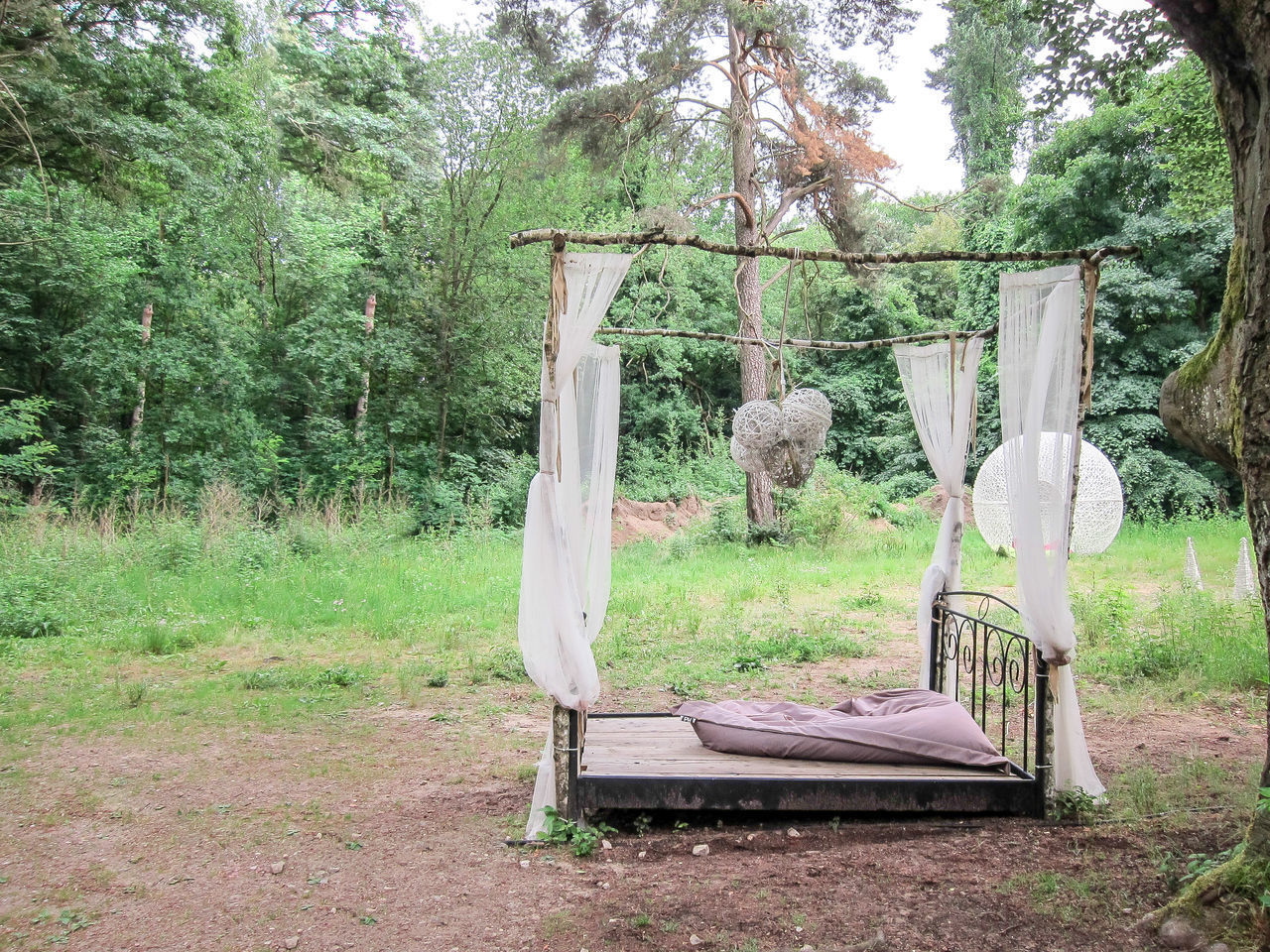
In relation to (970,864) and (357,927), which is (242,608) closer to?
(357,927)

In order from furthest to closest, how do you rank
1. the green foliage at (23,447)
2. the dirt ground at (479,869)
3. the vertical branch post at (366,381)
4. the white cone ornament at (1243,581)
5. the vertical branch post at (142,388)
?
the vertical branch post at (366,381) → the vertical branch post at (142,388) → the green foliage at (23,447) → the white cone ornament at (1243,581) → the dirt ground at (479,869)

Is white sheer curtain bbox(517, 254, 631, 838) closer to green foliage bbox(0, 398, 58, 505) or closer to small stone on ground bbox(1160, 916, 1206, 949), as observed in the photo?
small stone on ground bbox(1160, 916, 1206, 949)

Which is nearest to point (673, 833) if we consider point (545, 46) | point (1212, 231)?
point (545, 46)

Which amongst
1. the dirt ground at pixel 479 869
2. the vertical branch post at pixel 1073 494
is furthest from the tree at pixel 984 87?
the dirt ground at pixel 479 869

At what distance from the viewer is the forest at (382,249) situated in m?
12.0

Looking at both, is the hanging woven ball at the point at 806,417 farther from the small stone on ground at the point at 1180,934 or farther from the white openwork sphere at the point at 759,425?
the small stone on ground at the point at 1180,934

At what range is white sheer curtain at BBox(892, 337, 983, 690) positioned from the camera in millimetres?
5160

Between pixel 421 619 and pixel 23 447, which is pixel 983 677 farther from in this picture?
pixel 23 447

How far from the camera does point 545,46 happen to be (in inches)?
466

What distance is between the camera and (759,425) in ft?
19.0

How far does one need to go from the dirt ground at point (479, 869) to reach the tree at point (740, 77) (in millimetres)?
8652

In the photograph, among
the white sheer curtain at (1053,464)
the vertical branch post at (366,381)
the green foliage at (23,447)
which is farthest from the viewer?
the vertical branch post at (366,381)

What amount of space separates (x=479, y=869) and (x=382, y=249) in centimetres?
1451

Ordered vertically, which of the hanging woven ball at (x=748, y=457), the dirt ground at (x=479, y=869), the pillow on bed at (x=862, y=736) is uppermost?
the hanging woven ball at (x=748, y=457)
